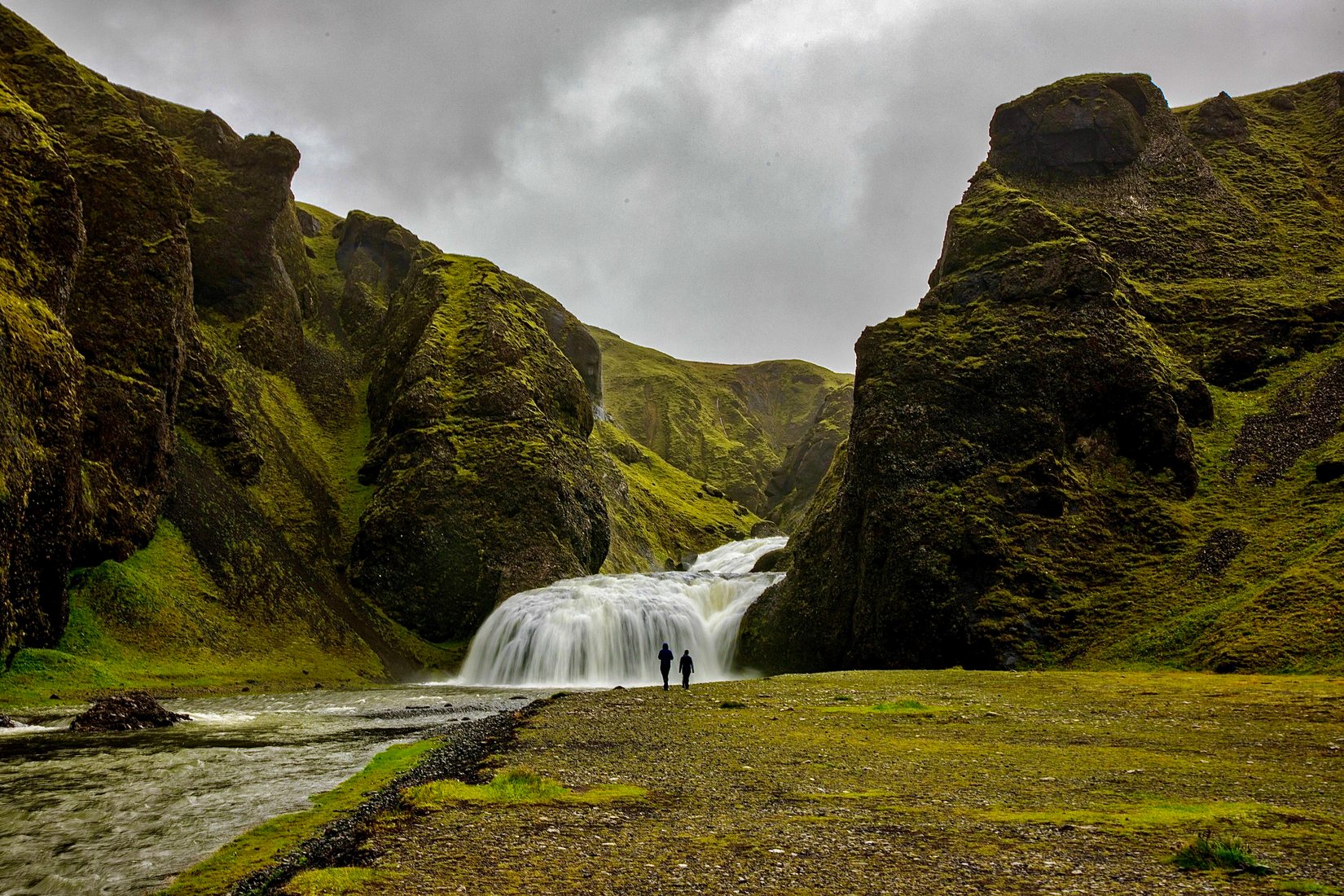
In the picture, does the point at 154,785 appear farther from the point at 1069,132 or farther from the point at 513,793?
the point at 1069,132

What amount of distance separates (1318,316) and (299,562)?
88291mm

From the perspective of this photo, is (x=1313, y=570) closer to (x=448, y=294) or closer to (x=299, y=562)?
(x=299, y=562)

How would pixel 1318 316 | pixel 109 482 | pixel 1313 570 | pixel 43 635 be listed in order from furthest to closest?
pixel 1318 316 → pixel 109 482 → pixel 43 635 → pixel 1313 570

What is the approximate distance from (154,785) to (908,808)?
56.1ft

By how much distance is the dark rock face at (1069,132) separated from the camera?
260ft

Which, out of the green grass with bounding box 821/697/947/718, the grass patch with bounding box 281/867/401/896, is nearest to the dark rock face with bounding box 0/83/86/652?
the grass patch with bounding box 281/867/401/896

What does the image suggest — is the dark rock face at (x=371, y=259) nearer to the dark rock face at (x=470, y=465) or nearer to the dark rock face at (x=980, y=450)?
the dark rock face at (x=470, y=465)

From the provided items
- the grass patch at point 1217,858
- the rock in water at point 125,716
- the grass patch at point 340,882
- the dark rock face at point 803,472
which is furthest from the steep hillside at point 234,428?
the dark rock face at point 803,472

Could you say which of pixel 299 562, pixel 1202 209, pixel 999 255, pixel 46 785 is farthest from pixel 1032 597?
pixel 299 562

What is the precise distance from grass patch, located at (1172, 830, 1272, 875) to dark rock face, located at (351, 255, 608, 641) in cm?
6964

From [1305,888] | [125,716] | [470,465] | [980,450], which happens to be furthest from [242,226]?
[1305,888]

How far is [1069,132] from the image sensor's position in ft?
262

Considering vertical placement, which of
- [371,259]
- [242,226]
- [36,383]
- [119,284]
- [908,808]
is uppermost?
[371,259]

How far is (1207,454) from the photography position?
53188 millimetres
